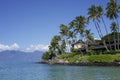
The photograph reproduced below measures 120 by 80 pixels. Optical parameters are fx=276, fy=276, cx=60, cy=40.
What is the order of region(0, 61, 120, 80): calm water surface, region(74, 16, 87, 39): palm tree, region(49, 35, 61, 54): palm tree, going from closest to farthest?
region(0, 61, 120, 80): calm water surface < region(74, 16, 87, 39): palm tree < region(49, 35, 61, 54): palm tree

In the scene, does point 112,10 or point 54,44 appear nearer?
point 112,10

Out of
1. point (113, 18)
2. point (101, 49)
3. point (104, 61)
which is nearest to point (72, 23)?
point (101, 49)

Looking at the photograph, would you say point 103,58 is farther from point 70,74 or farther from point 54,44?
point 54,44

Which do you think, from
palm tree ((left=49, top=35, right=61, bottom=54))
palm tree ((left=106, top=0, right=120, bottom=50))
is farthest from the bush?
palm tree ((left=49, top=35, right=61, bottom=54))

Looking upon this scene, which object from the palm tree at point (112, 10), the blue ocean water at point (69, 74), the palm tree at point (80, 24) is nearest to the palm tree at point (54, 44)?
the palm tree at point (80, 24)

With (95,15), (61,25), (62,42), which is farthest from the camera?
(62,42)

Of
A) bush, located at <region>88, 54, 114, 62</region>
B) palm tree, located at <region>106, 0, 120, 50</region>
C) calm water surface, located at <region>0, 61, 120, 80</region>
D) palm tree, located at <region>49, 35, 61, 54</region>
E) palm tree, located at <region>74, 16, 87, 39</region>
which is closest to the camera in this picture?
calm water surface, located at <region>0, 61, 120, 80</region>

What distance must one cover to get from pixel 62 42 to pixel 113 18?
2215 inches

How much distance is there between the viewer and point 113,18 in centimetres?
10025

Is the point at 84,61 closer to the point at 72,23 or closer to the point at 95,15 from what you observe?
the point at 95,15

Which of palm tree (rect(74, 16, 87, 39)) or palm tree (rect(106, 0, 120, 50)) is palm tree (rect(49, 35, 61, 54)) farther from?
palm tree (rect(106, 0, 120, 50))

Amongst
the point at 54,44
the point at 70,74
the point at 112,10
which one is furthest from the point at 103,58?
the point at 54,44

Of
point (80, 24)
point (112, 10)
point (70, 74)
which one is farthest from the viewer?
point (80, 24)

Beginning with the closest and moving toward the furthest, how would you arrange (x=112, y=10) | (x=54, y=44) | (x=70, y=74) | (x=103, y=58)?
(x=70, y=74) < (x=103, y=58) < (x=112, y=10) < (x=54, y=44)
